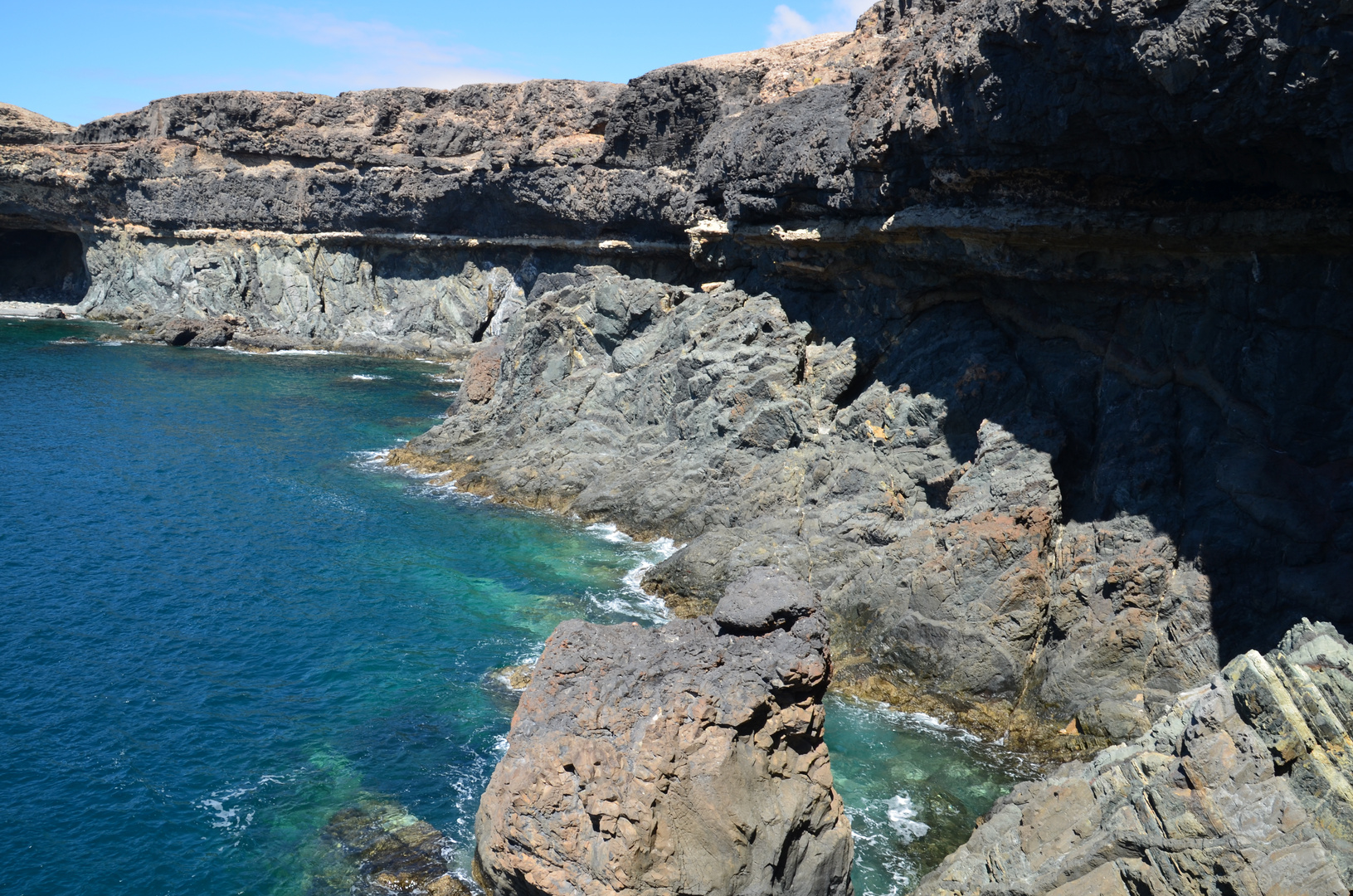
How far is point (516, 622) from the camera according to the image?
78.2ft

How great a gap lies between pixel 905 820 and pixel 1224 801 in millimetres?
6420

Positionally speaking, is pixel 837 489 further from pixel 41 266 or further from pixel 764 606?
pixel 41 266

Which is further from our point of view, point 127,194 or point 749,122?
point 127,194

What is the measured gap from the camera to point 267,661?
70.2 ft

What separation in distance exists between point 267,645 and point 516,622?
5.92m

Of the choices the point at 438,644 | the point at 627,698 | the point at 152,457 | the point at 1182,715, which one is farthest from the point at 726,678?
the point at 152,457

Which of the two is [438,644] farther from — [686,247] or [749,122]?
[686,247]

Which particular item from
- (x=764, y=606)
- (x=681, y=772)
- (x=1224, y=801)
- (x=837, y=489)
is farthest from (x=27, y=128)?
(x=1224, y=801)

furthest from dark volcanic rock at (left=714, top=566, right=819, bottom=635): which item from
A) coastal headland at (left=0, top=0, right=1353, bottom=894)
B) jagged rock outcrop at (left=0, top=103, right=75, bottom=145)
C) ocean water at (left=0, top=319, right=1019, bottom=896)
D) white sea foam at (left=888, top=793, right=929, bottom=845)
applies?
jagged rock outcrop at (left=0, top=103, right=75, bottom=145)

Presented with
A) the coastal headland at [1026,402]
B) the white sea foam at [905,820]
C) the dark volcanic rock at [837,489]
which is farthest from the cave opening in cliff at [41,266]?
the white sea foam at [905,820]

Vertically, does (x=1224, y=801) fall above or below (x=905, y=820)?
above

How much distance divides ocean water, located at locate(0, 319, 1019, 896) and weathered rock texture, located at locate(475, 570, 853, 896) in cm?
220

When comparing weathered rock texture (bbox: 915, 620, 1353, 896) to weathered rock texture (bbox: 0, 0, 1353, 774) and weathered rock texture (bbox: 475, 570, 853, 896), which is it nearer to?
weathered rock texture (bbox: 475, 570, 853, 896)

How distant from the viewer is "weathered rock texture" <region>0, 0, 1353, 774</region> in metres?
16.9
